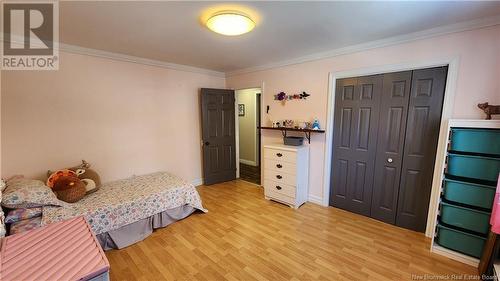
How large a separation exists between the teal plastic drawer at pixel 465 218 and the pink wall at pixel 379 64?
92cm

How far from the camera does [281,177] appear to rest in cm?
320

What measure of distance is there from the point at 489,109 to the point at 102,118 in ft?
14.5

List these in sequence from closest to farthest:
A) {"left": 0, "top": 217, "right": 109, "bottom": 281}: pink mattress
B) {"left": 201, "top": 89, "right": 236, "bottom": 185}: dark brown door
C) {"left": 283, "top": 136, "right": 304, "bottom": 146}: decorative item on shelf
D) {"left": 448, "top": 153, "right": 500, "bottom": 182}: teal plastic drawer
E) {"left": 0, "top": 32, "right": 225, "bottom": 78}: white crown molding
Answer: {"left": 0, "top": 217, "right": 109, "bottom": 281}: pink mattress < {"left": 448, "top": 153, "right": 500, "bottom": 182}: teal plastic drawer < {"left": 0, "top": 32, "right": 225, "bottom": 78}: white crown molding < {"left": 283, "top": 136, "right": 304, "bottom": 146}: decorative item on shelf < {"left": 201, "top": 89, "right": 236, "bottom": 185}: dark brown door

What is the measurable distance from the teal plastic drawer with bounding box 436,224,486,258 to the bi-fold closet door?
36 cm

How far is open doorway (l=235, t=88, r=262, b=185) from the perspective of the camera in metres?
5.30

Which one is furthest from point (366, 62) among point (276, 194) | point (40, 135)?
point (40, 135)

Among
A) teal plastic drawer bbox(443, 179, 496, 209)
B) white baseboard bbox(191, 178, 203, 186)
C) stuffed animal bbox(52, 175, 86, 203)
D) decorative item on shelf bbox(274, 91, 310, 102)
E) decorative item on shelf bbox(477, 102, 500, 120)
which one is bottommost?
white baseboard bbox(191, 178, 203, 186)

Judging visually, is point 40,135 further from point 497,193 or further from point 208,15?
point 497,193

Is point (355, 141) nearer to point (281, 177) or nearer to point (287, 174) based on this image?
point (287, 174)

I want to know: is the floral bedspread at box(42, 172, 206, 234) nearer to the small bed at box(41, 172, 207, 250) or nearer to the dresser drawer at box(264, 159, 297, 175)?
the small bed at box(41, 172, 207, 250)

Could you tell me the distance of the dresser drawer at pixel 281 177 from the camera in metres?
3.06

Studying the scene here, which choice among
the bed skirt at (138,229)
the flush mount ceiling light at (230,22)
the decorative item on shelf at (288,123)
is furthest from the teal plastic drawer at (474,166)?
the bed skirt at (138,229)

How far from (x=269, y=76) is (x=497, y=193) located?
3.02 m

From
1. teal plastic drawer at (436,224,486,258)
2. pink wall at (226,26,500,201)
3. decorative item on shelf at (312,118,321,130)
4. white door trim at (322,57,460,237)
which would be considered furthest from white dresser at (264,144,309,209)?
teal plastic drawer at (436,224,486,258)
